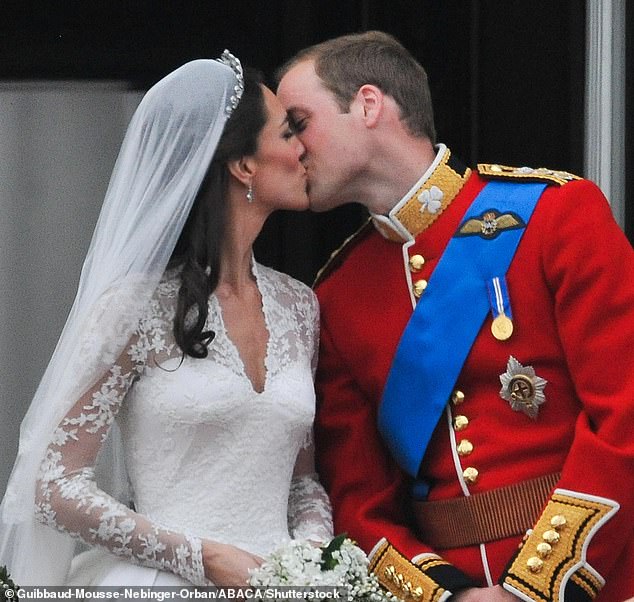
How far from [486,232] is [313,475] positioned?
642mm

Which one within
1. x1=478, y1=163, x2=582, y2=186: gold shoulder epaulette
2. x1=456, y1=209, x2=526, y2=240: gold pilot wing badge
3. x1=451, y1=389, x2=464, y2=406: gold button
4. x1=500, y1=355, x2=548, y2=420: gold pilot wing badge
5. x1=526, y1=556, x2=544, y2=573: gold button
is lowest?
x1=526, y1=556, x2=544, y2=573: gold button

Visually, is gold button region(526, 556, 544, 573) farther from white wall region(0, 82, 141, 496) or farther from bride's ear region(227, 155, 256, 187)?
white wall region(0, 82, 141, 496)

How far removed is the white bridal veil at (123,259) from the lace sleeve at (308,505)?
0.39m

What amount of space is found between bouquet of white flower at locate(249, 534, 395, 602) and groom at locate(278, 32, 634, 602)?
332 millimetres

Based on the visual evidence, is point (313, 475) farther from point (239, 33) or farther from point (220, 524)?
point (239, 33)

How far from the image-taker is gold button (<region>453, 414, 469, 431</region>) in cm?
357

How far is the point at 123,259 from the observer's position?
3414 mm

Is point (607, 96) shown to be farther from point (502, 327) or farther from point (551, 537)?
point (551, 537)

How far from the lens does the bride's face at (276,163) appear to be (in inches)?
142

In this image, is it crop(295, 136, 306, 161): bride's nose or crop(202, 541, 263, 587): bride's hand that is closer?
crop(202, 541, 263, 587): bride's hand

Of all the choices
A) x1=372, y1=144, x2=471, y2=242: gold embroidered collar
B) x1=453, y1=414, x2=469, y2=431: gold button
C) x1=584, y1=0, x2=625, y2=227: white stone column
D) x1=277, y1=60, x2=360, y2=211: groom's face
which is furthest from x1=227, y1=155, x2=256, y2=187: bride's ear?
x1=584, y1=0, x2=625, y2=227: white stone column

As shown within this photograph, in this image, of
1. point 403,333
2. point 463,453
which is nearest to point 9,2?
point 403,333

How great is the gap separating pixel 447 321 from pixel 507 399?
21 cm

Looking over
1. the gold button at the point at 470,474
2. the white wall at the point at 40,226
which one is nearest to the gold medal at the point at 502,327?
the gold button at the point at 470,474
